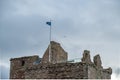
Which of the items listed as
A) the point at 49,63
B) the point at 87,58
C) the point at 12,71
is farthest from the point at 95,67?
the point at 12,71

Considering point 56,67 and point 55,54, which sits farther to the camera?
point 55,54

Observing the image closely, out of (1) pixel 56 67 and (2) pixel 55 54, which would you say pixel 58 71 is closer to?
(1) pixel 56 67

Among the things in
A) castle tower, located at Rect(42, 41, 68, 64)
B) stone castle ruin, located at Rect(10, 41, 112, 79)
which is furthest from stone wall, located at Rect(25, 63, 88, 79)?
castle tower, located at Rect(42, 41, 68, 64)

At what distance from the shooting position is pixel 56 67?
45.5 m

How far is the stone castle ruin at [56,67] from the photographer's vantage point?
44.0 m

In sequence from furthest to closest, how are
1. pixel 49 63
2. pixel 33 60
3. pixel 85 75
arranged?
pixel 33 60
pixel 49 63
pixel 85 75

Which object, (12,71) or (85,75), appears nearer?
(85,75)

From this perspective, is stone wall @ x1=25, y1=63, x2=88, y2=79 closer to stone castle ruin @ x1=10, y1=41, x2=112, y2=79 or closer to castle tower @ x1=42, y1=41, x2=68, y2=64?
stone castle ruin @ x1=10, y1=41, x2=112, y2=79

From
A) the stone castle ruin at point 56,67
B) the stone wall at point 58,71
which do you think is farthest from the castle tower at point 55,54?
the stone wall at point 58,71

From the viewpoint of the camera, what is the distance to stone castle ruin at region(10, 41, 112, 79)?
4397cm

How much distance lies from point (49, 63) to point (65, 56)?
6.64 metres

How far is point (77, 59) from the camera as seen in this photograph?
47.2 meters

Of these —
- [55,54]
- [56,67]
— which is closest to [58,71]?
[56,67]

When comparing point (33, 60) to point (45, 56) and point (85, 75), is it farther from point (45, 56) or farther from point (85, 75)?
point (85, 75)
